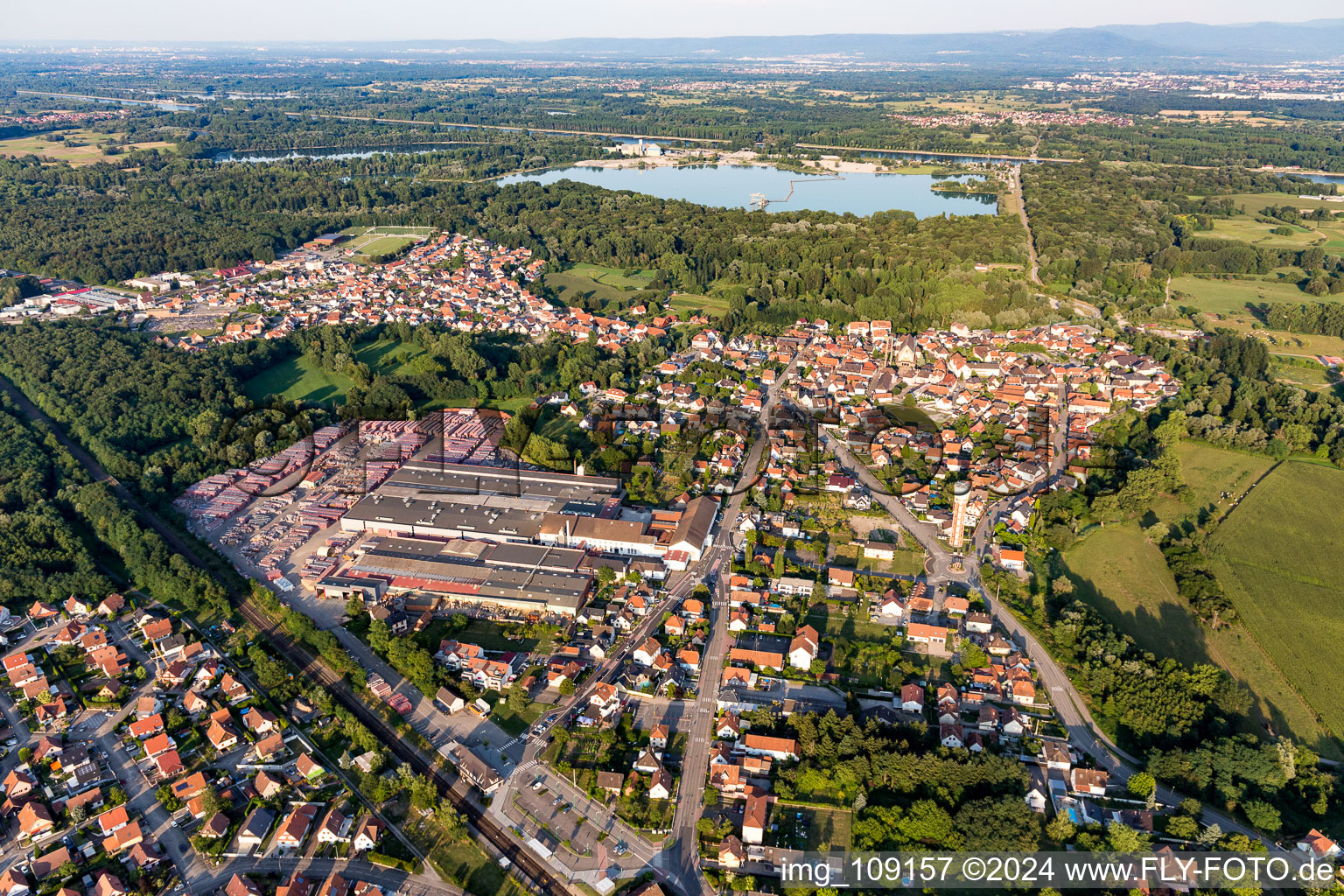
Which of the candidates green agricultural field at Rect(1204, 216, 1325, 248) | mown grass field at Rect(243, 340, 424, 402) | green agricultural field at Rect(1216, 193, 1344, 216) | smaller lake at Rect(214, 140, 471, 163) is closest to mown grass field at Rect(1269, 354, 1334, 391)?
green agricultural field at Rect(1204, 216, 1325, 248)

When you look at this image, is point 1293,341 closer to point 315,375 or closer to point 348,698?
point 348,698

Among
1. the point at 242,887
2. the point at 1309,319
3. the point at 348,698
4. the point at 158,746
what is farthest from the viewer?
the point at 1309,319

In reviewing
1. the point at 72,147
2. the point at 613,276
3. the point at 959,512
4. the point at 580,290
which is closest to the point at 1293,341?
the point at 959,512

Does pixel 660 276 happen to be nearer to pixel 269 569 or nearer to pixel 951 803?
pixel 269 569

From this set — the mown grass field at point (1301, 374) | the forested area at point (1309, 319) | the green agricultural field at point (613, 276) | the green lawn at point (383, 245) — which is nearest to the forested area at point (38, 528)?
the green lawn at point (383, 245)

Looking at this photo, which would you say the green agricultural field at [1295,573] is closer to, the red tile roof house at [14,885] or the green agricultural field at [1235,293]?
the green agricultural field at [1235,293]

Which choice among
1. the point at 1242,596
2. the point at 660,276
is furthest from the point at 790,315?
the point at 1242,596
